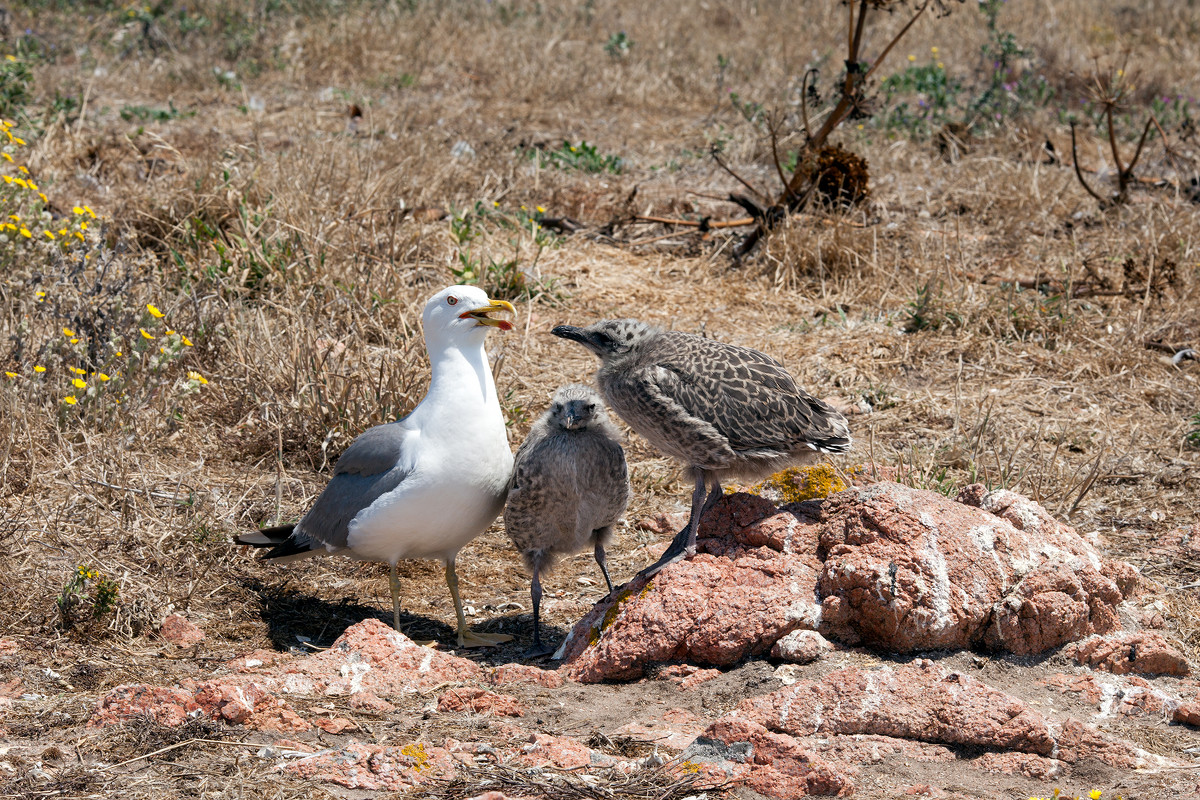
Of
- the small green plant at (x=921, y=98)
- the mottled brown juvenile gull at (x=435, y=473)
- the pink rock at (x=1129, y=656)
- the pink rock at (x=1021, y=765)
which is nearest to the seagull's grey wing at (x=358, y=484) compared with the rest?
the mottled brown juvenile gull at (x=435, y=473)

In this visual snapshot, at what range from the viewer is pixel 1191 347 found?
723 centimetres

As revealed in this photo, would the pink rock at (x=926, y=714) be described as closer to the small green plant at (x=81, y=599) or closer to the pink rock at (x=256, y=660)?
the pink rock at (x=256, y=660)

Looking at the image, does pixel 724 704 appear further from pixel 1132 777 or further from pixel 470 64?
pixel 470 64

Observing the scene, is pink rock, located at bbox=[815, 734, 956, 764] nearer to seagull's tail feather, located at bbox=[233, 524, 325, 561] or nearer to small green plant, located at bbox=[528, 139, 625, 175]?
seagull's tail feather, located at bbox=[233, 524, 325, 561]

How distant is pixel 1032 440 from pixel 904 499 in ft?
8.69

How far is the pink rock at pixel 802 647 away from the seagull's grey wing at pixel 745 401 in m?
0.72

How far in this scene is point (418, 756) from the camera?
3.29m

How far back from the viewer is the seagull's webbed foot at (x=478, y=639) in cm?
472

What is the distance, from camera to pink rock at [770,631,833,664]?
384cm

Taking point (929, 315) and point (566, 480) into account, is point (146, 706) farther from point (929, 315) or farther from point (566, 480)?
point (929, 315)

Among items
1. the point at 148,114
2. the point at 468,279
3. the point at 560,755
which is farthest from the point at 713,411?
the point at 148,114

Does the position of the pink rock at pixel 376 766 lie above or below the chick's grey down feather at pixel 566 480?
below

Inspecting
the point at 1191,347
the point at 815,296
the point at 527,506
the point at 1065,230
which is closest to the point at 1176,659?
the point at 527,506

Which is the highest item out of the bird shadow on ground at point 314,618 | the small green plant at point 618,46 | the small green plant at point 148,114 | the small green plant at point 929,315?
the small green plant at point 618,46
